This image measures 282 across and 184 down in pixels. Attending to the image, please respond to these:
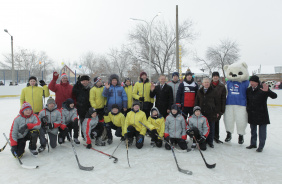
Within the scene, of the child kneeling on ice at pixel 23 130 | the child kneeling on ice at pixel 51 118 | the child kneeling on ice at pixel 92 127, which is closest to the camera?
the child kneeling on ice at pixel 23 130

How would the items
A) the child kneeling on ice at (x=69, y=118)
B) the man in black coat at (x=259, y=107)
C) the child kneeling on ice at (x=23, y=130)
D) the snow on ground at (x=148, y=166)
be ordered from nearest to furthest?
the snow on ground at (x=148, y=166)
the child kneeling on ice at (x=23, y=130)
the man in black coat at (x=259, y=107)
the child kneeling on ice at (x=69, y=118)

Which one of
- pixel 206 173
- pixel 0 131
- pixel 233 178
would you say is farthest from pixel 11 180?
pixel 0 131

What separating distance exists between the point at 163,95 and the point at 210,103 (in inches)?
40.6

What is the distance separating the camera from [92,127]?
14.1 feet

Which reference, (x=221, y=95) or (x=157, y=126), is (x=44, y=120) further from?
(x=221, y=95)

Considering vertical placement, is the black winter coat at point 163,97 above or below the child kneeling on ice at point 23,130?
above

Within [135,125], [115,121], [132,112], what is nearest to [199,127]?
[135,125]

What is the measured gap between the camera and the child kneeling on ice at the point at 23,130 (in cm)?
352

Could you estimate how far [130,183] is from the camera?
2.72 meters

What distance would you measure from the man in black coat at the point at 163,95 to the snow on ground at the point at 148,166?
934 mm

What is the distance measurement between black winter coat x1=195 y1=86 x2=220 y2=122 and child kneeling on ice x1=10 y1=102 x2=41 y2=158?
10.8ft

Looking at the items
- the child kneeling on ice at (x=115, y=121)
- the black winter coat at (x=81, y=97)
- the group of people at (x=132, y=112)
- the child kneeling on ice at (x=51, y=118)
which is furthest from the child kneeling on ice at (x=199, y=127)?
the child kneeling on ice at (x=51, y=118)

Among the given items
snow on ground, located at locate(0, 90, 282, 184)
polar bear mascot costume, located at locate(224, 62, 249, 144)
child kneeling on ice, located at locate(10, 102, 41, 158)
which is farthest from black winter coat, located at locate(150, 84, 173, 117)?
child kneeling on ice, located at locate(10, 102, 41, 158)

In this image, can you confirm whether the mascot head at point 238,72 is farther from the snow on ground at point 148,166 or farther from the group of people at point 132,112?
the snow on ground at point 148,166
